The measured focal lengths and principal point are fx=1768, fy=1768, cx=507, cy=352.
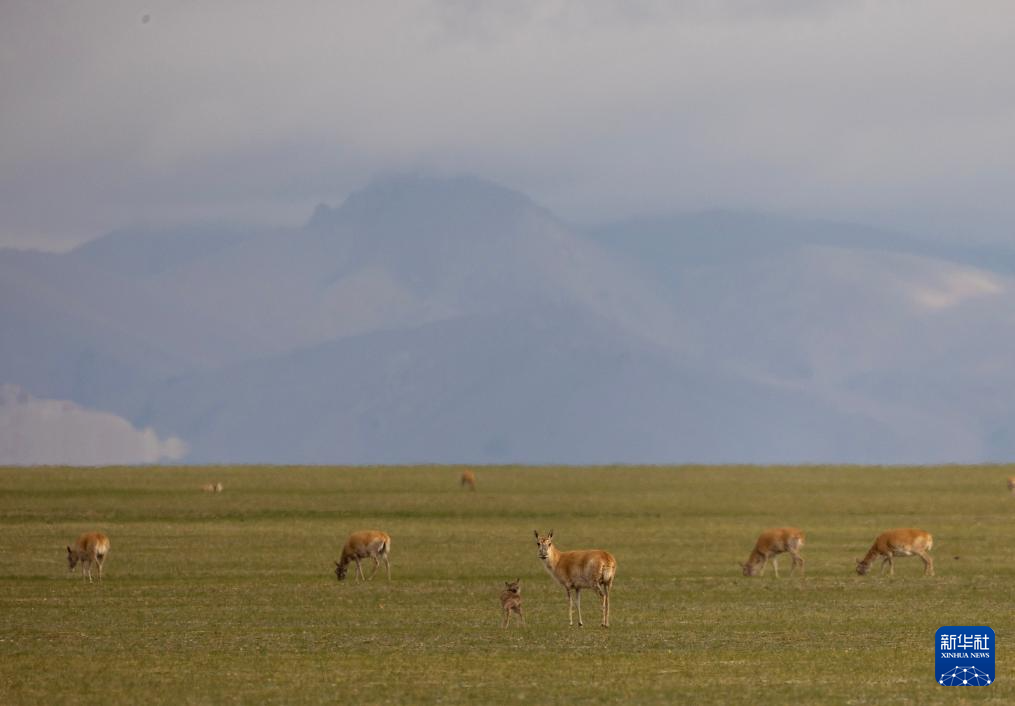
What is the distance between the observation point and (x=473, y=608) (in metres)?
32.2

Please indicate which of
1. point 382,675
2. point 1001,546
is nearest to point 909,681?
point 382,675

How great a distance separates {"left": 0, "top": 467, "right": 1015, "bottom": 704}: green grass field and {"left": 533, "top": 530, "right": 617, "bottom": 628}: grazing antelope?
2.86 feet

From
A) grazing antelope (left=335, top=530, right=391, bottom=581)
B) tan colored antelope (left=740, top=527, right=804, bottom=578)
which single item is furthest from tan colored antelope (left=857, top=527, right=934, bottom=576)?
grazing antelope (left=335, top=530, right=391, bottom=581)

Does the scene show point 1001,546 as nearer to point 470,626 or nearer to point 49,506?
point 470,626

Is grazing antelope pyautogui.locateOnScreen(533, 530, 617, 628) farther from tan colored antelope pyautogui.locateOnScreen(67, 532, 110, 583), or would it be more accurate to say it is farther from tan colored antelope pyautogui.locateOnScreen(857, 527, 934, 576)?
tan colored antelope pyautogui.locateOnScreen(67, 532, 110, 583)

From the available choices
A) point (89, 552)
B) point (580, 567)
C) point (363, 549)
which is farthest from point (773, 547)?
point (89, 552)

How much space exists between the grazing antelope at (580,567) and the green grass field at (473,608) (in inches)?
34.3

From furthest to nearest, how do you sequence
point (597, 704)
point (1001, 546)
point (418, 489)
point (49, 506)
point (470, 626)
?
1. point (418, 489)
2. point (49, 506)
3. point (1001, 546)
4. point (470, 626)
5. point (597, 704)

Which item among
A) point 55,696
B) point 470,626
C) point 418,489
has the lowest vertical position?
point 55,696

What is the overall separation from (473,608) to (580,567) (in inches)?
209

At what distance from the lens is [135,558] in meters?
45.0

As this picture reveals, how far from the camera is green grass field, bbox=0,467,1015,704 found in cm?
2283

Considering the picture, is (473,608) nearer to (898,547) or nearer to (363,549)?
(363,549)

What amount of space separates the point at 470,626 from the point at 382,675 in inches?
220
